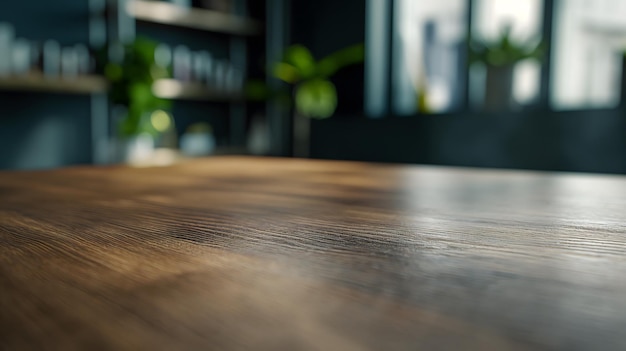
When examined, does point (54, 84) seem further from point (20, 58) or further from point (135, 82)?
point (135, 82)

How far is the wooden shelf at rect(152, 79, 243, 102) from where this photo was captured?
3.51 meters

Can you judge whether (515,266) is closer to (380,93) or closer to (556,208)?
(556,208)

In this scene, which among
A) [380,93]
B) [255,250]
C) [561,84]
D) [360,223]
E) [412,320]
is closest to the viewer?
[412,320]

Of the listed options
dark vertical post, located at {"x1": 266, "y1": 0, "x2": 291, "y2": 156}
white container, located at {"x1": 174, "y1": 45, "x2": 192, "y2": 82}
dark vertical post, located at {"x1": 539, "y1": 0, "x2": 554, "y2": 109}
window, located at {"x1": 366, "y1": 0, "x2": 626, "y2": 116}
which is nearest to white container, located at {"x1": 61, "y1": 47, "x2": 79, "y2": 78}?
white container, located at {"x1": 174, "y1": 45, "x2": 192, "y2": 82}

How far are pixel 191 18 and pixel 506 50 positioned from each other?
2133 mm

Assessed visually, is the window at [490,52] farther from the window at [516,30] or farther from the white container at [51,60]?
the white container at [51,60]

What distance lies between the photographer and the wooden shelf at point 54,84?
2904 mm

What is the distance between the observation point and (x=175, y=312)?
205mm

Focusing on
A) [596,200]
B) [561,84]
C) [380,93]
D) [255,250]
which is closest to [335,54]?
[380,93]

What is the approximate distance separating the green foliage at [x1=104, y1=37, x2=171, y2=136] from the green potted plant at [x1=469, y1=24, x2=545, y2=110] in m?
1.90

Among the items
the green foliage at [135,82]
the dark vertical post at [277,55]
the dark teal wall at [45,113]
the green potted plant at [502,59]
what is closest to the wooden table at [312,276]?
the green potted plant at [502,59]

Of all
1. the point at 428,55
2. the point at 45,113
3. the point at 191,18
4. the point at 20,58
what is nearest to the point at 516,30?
the point at 428,55

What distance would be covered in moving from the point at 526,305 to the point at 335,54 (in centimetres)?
400

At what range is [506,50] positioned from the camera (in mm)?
2801
